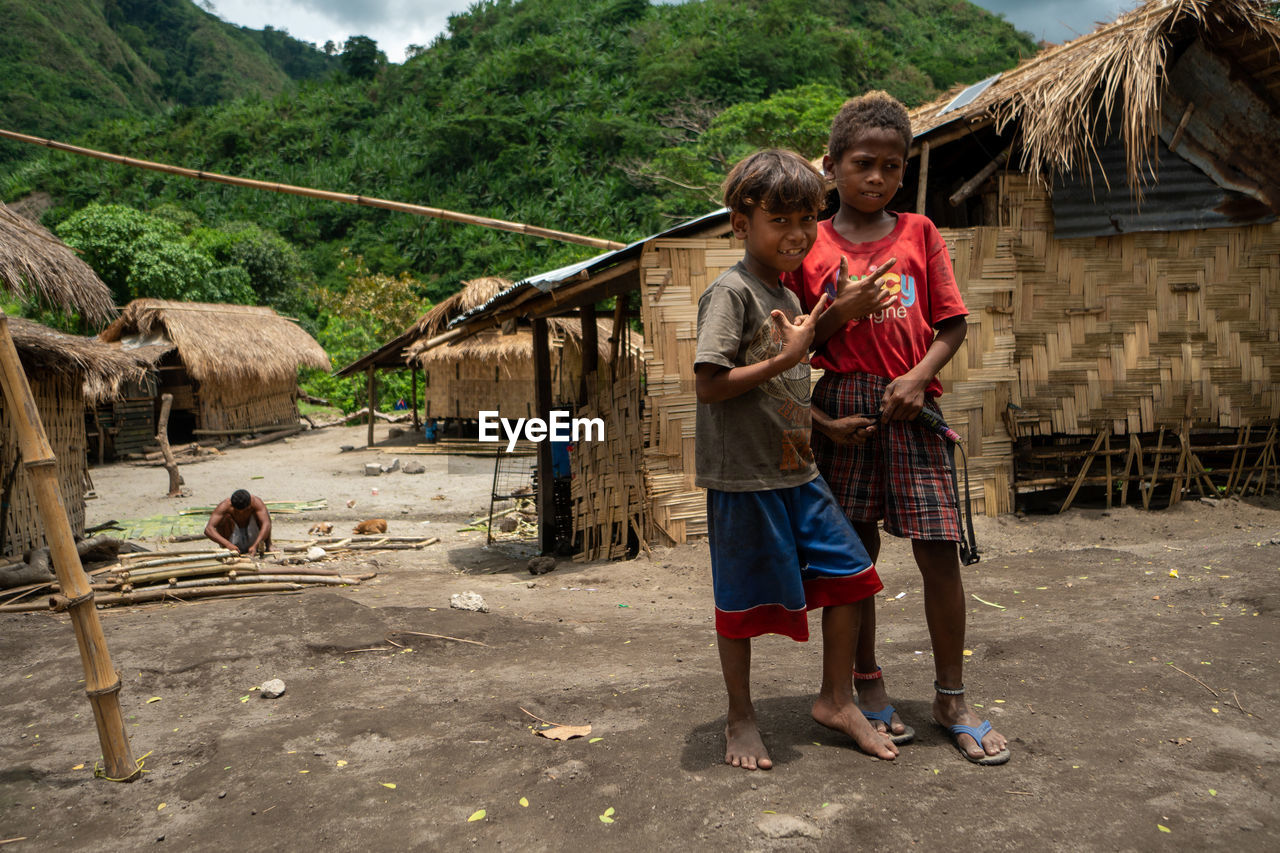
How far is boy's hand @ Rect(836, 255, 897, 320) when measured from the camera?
2203 mm

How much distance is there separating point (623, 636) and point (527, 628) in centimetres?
56

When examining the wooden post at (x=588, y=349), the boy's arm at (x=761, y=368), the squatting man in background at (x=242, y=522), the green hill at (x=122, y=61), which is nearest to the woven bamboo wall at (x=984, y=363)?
the wooden post at (x=588, y=349)

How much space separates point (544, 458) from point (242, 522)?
11.1 ft

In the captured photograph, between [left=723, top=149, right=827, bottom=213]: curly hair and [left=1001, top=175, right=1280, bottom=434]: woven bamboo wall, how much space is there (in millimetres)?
4923

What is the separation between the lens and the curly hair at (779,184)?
88.2 inches

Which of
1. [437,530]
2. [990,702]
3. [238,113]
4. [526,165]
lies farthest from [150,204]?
[990,702]

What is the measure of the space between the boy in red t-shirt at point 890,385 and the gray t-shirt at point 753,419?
169 mm

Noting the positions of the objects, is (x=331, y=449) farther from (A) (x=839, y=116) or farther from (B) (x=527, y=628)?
(A) (x=839, y=116)

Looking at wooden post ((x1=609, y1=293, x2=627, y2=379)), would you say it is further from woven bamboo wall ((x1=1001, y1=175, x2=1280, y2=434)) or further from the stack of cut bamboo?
woven bamboo wall ((x1=1001, y1=175, x2=1280, y2=434))

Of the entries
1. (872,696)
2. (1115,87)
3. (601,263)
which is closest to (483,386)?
(601,263)

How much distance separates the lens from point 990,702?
2.71 meters

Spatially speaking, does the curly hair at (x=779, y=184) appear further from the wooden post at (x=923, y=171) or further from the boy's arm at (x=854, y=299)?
the wooden post at (x=923, y=171)

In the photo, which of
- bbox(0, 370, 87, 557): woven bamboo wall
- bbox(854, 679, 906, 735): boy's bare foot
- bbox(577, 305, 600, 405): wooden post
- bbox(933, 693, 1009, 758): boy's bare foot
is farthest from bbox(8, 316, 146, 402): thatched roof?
bbox(933, 693, 1009, 758): boy's bare foot

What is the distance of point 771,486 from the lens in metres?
2.29
